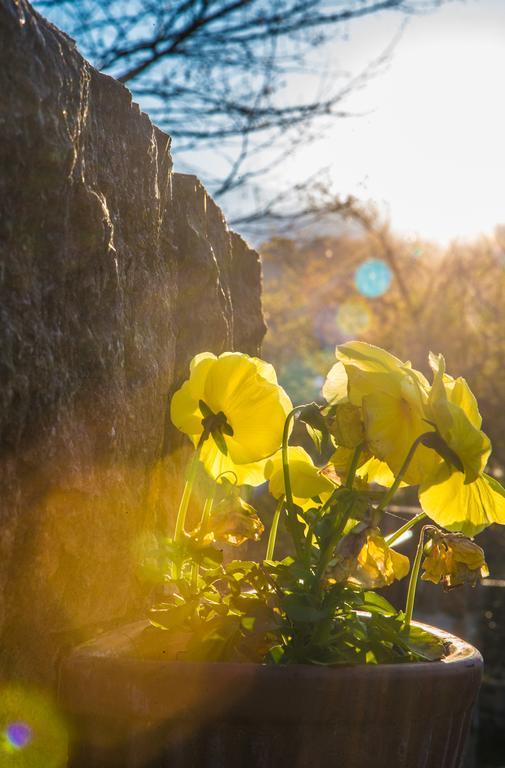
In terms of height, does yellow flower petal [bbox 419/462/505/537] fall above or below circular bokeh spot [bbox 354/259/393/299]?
below

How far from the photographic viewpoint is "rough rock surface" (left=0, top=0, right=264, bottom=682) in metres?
0.84

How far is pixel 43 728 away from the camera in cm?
93

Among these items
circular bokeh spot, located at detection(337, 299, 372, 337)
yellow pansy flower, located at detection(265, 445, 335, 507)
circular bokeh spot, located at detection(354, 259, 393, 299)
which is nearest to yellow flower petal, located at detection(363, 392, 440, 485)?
yellow pansy flower, located at detection(265, 445, 335, 507)

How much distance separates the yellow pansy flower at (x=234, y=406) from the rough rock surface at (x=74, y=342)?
87 millimetres

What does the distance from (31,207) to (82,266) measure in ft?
0.35

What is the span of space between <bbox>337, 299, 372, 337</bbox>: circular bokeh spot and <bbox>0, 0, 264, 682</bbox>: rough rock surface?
609cm

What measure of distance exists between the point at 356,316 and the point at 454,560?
710 cm

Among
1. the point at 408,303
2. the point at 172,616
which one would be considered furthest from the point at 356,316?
the point at 172,616

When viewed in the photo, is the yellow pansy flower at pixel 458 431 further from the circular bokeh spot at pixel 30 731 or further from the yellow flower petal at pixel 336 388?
the circular bokeh spot at pixel 30 731

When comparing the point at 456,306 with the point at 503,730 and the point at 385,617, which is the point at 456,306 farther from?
the point at 385,617

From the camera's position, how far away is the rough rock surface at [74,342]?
0.84 m

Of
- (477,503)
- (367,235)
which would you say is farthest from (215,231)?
(367,235)

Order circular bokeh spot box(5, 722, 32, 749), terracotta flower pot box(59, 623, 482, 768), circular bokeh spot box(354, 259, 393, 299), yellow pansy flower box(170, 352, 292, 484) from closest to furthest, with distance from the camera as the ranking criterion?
terracotta flower pot box(59, 623, 482, 768), circular bokeh spot box(5, 722, 32, 749), yellow pansy flower box(170, 352, 292, 484), circular bokeh spot box(354, 259, 393, 299)

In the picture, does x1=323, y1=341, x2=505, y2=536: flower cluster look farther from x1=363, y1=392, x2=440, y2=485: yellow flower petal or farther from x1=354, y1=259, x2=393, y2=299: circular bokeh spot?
x1=354, y1=259, x2=393, y2=299: circular bokeh spot
